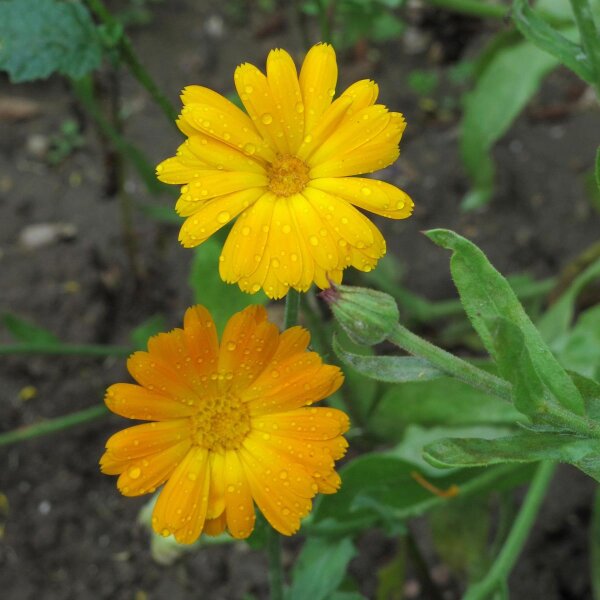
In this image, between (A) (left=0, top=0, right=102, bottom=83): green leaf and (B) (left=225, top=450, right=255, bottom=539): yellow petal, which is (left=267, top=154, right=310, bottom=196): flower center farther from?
(A) (left=0, top=0, right=102, bottom=83): green leaf

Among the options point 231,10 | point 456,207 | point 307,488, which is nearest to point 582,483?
point 456,207

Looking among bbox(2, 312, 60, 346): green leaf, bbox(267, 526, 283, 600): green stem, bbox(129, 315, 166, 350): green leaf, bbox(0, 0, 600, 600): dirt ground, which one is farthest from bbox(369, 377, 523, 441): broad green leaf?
bbox(2, 312, 60, 346): green leaf

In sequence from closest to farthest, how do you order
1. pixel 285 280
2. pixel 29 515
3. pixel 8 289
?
1. pixel 285 280
2. pixel 29 515
3. pixel 8 289

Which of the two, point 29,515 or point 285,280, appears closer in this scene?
point 285,280

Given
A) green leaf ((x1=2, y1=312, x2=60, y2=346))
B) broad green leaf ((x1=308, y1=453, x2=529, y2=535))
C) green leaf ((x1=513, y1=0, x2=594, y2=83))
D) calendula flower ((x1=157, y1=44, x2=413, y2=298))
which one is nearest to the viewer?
calendula flower ((x1=157, y1=44, x2=413, y2=298))

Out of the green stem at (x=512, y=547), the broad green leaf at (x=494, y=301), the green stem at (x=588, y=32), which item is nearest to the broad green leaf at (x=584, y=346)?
the green stem at (x=512, y=547)

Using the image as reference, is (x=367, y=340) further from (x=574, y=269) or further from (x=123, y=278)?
(x=123, y=278)
